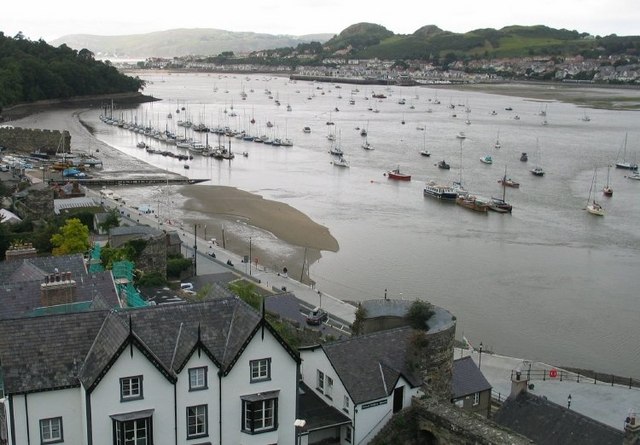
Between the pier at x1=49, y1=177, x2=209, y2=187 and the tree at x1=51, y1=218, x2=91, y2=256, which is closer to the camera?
the tree at x1=51, y1=218, x2=91, y2=256

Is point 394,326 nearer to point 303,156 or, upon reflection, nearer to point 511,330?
point 511,330

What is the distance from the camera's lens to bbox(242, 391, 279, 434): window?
15.7 meters

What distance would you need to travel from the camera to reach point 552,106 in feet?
579

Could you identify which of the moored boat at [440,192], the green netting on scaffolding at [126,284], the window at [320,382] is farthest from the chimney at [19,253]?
the moored boat at [440,192]

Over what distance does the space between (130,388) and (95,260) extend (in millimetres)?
17895

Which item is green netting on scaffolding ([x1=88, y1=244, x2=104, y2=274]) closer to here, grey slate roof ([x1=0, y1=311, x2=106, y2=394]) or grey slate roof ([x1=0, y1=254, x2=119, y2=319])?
grey slate roof ([x1=0, y1=254, x2=119, y2=319])

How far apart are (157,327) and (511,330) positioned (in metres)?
24.2

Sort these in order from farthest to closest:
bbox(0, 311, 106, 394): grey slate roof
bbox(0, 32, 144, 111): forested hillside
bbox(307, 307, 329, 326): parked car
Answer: bbox(0, 32, 144, 111): forested hillside → bbox(307, 307, 329, 326): parked car → bbox(0, 311, 106, 394): grey slate roof

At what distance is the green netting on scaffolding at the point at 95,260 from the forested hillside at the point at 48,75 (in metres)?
97.9

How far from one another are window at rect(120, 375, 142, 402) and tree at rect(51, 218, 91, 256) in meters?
20.0

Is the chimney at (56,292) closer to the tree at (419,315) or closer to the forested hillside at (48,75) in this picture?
the tree at (419,315)

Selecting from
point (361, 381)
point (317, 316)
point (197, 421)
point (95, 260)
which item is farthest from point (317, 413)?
point (95, 260)

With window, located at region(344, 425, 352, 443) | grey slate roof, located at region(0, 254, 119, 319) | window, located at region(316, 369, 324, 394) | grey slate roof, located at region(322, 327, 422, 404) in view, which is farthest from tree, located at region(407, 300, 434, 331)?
grey slate roof, located at region(0, 254, 119, 319)

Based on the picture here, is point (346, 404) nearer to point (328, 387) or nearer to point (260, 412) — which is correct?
point (328, 387)
